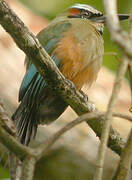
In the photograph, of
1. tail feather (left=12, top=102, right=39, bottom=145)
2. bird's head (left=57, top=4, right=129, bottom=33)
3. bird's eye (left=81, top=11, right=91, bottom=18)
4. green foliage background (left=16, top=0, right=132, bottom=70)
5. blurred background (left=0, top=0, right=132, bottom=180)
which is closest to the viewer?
tail feather (left=12, top=102, right=39, bottom=145)

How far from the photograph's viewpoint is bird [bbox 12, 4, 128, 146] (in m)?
3.40

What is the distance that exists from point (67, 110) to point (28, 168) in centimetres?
384

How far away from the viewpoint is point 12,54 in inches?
236

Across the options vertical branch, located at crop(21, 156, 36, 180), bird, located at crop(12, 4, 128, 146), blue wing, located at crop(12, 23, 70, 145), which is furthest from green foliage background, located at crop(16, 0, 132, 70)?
vertical branch, located at crop(21, 156, 36, 180)

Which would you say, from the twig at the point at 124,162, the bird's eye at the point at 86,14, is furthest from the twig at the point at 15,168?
the bird's eye at the point at 86,14

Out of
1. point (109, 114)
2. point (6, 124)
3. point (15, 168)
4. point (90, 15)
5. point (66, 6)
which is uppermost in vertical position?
point (109, 114)

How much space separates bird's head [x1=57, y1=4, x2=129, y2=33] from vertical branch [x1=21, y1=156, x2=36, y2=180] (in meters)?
2.30

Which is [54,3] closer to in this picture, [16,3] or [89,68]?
[16,3]

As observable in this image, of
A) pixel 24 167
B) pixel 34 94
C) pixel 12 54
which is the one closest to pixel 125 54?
pixel 24 167

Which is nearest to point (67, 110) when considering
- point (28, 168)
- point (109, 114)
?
point (28, 168)

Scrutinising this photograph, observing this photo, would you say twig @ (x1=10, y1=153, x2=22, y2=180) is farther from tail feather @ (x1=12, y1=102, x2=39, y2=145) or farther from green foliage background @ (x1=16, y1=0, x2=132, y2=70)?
green foliage background @ (x1=16, y1=0, x2=132, y2=70)

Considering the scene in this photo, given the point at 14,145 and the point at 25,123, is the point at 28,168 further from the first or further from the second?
the point at 25,123

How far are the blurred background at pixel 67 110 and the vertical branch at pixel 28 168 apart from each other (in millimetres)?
2146

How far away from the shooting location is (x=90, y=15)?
4.20 meters
